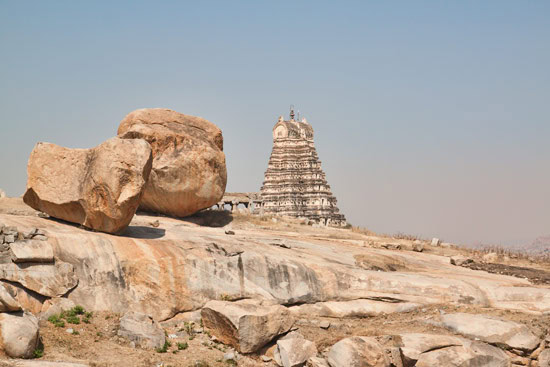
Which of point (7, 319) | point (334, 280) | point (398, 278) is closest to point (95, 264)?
point (7, 319)

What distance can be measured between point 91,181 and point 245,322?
6.35m

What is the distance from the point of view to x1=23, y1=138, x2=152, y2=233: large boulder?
1859 centimetres

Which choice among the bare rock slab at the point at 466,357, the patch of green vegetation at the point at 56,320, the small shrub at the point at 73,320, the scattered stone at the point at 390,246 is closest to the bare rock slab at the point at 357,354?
the bare rock slab at the point at 466,357

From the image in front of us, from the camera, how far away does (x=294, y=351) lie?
52.5 ft

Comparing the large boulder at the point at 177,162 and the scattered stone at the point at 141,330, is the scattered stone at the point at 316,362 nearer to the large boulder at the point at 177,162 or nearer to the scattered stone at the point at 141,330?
the scattered stone at the point at 141,330

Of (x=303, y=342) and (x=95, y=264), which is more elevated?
(x=95, y=264)

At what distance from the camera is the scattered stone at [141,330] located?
15.4 m

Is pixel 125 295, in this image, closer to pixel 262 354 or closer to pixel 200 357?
pixel 200 357

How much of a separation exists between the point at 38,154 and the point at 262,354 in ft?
30.4

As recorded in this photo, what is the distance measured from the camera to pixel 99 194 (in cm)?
1867

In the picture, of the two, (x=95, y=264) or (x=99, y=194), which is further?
(x=99, y=194)

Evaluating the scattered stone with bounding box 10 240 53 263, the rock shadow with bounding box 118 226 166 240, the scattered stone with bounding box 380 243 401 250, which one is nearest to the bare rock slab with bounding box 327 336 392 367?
the rock shadow with bounding box 118 226 166 240

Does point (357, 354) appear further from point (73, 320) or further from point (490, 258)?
point (490, 258)

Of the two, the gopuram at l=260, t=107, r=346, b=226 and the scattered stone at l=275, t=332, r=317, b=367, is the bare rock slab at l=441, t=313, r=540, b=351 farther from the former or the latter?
the gopuram at l=260, t=107, r=346, b=226
